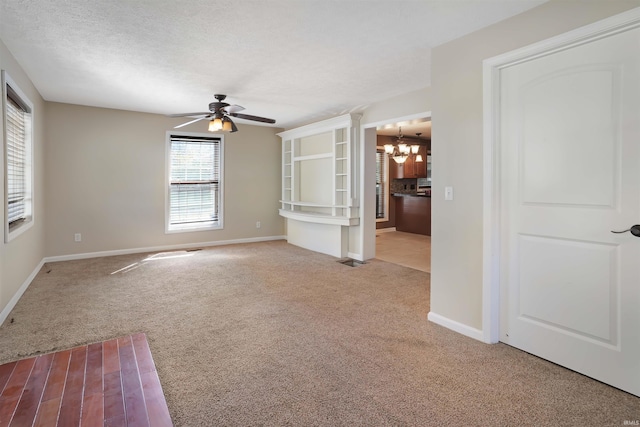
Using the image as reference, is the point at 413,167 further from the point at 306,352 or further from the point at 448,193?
the point at 306,352

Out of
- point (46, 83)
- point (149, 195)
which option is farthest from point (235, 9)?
point (149, 195)

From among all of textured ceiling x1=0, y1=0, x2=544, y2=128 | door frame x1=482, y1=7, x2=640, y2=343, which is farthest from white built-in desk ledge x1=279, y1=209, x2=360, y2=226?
door frame x1=482, y1=7, x2=640, y2=343

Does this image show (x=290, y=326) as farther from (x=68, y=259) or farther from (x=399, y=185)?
(x=399, y=185)

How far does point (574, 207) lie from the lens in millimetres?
2143

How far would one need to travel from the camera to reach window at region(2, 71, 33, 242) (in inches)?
122

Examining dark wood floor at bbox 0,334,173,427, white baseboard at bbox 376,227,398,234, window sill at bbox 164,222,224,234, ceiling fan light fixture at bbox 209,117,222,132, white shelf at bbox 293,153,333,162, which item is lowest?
dark wood floor at bbox 0,334,173,427

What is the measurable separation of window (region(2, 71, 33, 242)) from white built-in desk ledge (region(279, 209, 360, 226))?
3.74 m

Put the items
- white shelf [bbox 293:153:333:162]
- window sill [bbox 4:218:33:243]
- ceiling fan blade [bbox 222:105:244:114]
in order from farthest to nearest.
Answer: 1. white shelf [bbox 293:153:333:162]
2. ceiling fan blade [bbox 222:105:244:114]
3. window sill [bbox 4:218:33:243]

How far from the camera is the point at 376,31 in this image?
8.86 ft

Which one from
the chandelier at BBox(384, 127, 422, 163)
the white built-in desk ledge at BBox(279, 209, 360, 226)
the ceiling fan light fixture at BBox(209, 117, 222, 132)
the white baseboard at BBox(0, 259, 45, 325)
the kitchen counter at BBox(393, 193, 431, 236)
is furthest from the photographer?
the kitchen counter at BBox(393, 193, 431, 236)

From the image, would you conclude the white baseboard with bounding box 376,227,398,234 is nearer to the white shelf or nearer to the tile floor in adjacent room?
the tile floor in adjacent room

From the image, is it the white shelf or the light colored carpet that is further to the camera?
the white shelf

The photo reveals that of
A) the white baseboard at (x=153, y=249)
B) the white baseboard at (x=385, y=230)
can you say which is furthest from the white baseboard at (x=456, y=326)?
the white baseboard at (x=385, y=230)

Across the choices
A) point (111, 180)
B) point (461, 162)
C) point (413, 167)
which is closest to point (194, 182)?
point (111, 180)
